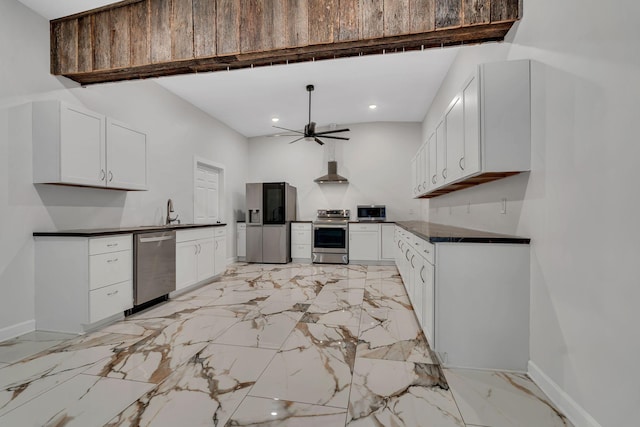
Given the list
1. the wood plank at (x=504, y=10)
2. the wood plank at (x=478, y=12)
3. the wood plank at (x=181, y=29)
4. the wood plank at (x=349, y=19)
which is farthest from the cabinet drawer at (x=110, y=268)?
the wood plank at (x=504, y=10)

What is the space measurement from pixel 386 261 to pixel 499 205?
3448 millimetres

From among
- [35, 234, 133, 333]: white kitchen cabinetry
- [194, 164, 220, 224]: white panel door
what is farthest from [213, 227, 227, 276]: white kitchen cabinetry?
[35, 234, 133, 333]: white kitchen cabinetry

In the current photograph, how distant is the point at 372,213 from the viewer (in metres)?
5.74

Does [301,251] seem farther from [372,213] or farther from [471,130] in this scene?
[471,130]

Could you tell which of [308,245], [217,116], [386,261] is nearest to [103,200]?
[217,116]

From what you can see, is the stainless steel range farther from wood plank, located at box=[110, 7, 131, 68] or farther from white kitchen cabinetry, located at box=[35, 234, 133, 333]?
wood plank, located at box=[110, 7, 131, 68]

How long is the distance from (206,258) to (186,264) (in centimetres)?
43

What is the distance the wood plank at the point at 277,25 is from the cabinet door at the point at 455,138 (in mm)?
1449

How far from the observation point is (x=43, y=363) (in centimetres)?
195

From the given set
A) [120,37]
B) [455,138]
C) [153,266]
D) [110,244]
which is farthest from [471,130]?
[153,266]

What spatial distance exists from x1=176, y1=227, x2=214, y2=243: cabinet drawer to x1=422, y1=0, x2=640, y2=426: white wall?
3488mm

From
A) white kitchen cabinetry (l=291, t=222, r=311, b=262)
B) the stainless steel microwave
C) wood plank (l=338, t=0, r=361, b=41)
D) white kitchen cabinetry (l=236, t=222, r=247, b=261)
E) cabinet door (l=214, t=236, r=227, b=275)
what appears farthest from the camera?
white kitchen cabinetry (l=236, t=222, r=247, b=261)

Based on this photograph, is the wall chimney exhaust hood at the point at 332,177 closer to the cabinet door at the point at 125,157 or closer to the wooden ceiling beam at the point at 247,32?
the cabinet door at the point at 125,157

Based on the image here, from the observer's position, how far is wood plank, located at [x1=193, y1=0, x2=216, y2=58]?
230cm
